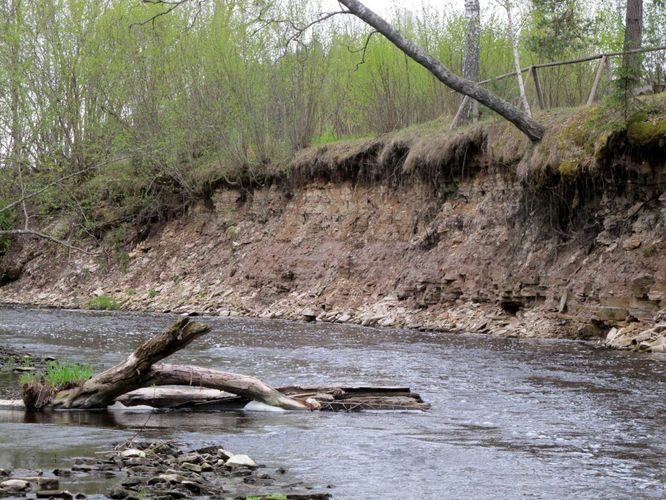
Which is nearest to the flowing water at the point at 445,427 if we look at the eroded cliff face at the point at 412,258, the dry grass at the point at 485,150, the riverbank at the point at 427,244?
the eroded cliff face at the point at 412,258

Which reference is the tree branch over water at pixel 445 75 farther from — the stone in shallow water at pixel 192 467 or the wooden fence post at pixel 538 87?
the stone in shallow water at pixel 192 467

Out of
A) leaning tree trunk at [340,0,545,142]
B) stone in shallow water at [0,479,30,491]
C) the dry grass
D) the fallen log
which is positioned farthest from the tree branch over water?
stone in shallow water at [0,479,30,491]

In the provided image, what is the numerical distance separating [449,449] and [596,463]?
121cm

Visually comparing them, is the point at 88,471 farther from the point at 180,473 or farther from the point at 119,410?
the point at 119,410

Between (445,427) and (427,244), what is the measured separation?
14929mm

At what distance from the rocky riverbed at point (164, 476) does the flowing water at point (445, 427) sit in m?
0.30

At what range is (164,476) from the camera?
6.31 m

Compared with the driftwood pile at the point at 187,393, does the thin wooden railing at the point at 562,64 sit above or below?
above

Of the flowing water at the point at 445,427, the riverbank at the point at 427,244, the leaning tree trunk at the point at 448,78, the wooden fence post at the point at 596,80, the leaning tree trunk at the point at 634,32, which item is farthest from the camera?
the wooden fence post at the point at 596,80

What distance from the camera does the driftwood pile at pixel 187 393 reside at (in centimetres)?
939

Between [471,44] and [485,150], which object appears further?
[471,44]

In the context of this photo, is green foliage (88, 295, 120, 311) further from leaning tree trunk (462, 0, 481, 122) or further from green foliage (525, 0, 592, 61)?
green foliage (525, 0, 592, 61)

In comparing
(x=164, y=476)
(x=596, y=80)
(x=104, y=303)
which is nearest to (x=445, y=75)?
(x=596, y=80)

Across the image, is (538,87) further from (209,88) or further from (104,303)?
(104,303)
